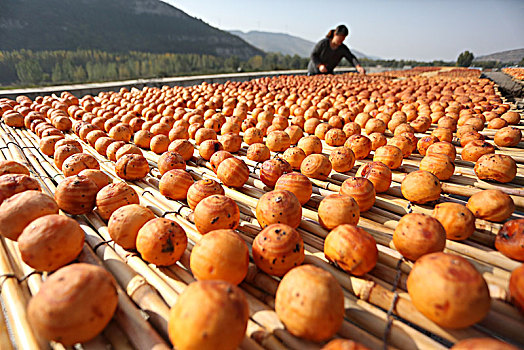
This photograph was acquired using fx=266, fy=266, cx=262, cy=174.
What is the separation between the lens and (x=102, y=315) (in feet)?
4.79

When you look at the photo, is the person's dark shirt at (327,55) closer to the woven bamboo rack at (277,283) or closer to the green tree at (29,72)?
the woven bamboo rack at (277,283)

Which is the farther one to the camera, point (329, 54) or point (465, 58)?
point (465, 58)

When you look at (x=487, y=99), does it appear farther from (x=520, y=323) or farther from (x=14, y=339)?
(x=14, y=339)

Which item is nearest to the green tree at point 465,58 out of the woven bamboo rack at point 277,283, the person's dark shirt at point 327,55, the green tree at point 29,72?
the person's dark shirt at point 327,55

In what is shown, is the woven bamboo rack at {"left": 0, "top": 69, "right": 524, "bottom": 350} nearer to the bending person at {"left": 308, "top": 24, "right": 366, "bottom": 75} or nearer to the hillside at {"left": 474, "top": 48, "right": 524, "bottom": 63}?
the bending person at {"left": 308, "top": 24, "right": 366, "bottom": 75}

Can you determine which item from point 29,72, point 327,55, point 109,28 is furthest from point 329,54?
point 109,28

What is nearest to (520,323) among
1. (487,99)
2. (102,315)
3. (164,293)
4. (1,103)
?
(164,293)

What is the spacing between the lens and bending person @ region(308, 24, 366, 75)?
1223 centimetres

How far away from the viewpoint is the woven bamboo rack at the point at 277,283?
4.91ft

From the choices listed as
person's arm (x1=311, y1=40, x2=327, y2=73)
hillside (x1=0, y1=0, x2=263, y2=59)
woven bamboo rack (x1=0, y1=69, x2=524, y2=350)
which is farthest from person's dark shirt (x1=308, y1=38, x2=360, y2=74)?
hillside (x1=0, y1=0, x2=263, y2=59)

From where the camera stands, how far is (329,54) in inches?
515

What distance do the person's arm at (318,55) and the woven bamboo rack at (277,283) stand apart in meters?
11.5

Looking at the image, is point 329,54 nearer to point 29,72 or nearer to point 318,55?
point 318,55

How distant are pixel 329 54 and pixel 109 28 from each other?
68.8 meters
